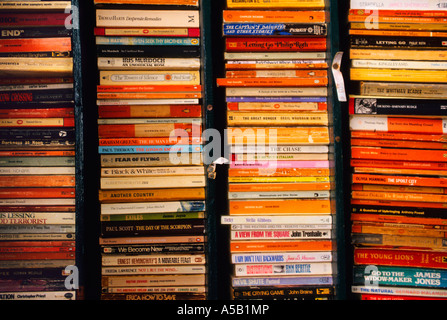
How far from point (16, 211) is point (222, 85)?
1.23 metres

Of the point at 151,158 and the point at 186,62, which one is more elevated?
the point at 186,62

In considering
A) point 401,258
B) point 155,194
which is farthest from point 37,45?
point 401,258

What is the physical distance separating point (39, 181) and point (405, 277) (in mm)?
1983

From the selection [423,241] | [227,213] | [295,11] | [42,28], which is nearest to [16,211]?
[42,28]

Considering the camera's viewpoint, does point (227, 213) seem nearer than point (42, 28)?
No

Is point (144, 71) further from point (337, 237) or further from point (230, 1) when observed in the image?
point (337, 237)

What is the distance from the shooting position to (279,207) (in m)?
2.00

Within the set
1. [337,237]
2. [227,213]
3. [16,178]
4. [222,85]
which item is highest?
[222,85]

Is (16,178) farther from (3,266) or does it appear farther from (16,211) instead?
(3,266)

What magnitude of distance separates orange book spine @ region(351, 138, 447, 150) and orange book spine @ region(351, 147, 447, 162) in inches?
0.8

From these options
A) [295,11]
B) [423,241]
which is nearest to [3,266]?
[295,11]

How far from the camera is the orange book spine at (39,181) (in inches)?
76.2

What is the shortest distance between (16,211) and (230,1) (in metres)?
1.54

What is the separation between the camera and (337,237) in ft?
6.51
